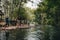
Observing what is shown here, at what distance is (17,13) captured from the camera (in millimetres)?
88000

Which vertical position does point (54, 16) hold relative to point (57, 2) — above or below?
below

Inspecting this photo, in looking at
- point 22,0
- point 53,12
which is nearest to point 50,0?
point 53,12

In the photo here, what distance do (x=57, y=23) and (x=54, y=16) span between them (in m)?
2.85

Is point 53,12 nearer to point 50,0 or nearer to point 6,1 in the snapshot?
point 50,0

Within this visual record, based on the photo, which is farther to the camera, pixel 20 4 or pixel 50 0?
pixel 20 4

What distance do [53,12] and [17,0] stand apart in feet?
99.3

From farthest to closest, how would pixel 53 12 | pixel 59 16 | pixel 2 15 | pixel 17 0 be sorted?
pixel 2 15, pixel 17 0, pixel 53 12, pixel 59 16

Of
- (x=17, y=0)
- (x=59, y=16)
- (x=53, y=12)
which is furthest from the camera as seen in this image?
(x=17, y=0)

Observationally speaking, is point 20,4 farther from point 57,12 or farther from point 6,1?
point 57,12

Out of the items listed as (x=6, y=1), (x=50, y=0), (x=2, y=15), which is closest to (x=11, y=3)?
(x=6, y=1)

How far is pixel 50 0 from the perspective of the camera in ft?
185

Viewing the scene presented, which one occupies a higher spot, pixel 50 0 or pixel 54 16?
pixel 50 0

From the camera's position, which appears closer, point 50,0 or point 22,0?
point 50,0

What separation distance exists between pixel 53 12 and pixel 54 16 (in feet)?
3.87
